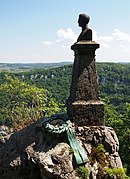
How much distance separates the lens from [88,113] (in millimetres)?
8953

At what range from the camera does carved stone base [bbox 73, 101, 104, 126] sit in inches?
350

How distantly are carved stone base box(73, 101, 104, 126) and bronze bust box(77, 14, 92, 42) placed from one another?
1.95 metres

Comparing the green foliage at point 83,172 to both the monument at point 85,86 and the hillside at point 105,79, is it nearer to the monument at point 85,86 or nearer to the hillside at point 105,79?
the monument at point 85,86

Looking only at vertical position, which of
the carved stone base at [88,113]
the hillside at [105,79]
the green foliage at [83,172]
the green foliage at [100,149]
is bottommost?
the hillside at [105,79]

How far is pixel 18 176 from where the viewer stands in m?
8.42

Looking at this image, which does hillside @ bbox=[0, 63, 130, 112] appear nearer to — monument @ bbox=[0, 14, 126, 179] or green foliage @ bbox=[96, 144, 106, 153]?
monument @ bbox=[0, 14, 126, 179]

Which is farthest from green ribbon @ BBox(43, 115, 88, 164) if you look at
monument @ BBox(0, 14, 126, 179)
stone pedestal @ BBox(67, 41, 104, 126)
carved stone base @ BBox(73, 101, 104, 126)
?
stone pedestal @ BBox(67, 41, 104, 126)

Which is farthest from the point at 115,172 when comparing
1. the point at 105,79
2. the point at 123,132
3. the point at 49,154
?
the point at 105,79

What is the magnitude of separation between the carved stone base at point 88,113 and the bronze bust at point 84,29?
76.7 inches

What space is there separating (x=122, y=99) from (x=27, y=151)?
212ft

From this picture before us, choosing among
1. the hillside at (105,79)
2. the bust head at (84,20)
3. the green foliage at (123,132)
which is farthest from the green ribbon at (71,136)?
the hillside at (105,79)

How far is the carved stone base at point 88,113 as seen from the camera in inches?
350

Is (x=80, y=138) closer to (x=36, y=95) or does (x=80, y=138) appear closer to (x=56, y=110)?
(x=56, y=110)

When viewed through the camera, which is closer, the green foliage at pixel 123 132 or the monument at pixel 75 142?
the monument at pixel 75 142
